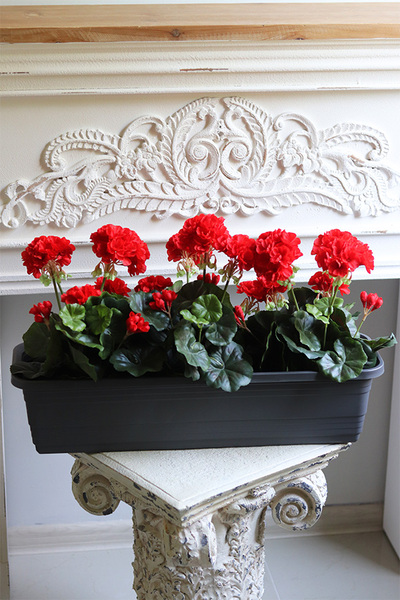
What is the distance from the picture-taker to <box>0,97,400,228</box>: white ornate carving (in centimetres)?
132

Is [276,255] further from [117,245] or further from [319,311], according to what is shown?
[117,245]

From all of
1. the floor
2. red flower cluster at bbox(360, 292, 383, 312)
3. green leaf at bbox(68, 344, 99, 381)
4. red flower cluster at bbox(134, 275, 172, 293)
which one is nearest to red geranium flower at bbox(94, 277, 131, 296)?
red flower cluster at bbox(134, 275, 172, 293)

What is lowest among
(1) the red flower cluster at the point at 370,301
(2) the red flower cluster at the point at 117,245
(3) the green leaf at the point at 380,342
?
(3) the green leaf at the point at 380,342

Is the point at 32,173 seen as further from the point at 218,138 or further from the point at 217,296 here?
the point at 217,296

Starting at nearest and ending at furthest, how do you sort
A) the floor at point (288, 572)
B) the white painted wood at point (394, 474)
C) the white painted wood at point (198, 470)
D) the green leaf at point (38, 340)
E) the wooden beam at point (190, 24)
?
the white painted wood at point (198, 470), the green leaf at point (38, 340), the wooden beam at point (190, 24), the floor at point (288, 572), the white painted wood at point (394, 474)

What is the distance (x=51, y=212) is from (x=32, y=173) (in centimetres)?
9

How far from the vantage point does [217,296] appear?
0.91 metres

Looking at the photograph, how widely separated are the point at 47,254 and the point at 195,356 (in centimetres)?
24

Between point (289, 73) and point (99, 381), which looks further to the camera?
point (289, 73)

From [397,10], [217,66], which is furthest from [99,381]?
[397,10]

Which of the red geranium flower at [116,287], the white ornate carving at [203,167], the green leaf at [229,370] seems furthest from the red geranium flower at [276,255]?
the white ornate carving at [203,167]

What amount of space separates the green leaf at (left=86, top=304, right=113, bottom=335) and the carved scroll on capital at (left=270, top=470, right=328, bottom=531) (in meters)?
0.36

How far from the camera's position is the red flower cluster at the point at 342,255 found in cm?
86

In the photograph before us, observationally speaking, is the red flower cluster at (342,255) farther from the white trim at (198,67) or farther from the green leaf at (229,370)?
the white trim at (198,67)
